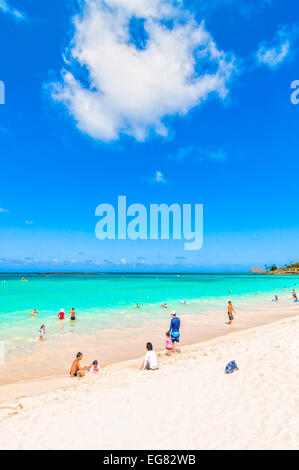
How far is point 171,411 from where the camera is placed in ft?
19.0

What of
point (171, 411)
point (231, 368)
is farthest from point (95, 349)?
point (171, 411)

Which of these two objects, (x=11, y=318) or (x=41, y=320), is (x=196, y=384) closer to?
(x=41, y=320)

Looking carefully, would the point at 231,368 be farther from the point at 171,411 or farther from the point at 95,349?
the point at 95,349

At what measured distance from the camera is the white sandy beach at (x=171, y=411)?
15.4 ft

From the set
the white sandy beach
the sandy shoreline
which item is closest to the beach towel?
the white sandy beach

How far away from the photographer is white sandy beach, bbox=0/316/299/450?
4.68 metres

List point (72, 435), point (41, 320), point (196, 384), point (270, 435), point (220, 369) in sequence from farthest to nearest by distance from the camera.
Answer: point (41, 320) < point (220, 369) < point (196, 384) < point (72, 435) < point (270, 435)

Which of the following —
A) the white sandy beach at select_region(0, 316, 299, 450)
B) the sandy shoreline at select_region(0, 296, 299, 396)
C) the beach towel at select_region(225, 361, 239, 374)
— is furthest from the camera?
the sandy shoreline at select_region(0, 296, 299, 396)

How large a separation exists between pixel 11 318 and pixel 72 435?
2009 cm

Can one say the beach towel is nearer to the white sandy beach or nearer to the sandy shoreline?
the white sandy beach

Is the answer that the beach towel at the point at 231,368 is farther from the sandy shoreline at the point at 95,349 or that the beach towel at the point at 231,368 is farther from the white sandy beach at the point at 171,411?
the sandy shoreline at the point at 95,349

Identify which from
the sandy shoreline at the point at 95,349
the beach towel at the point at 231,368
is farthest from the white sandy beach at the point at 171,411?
the sandy shoreline at the point at 95,349

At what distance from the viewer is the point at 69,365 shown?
11.2 m
